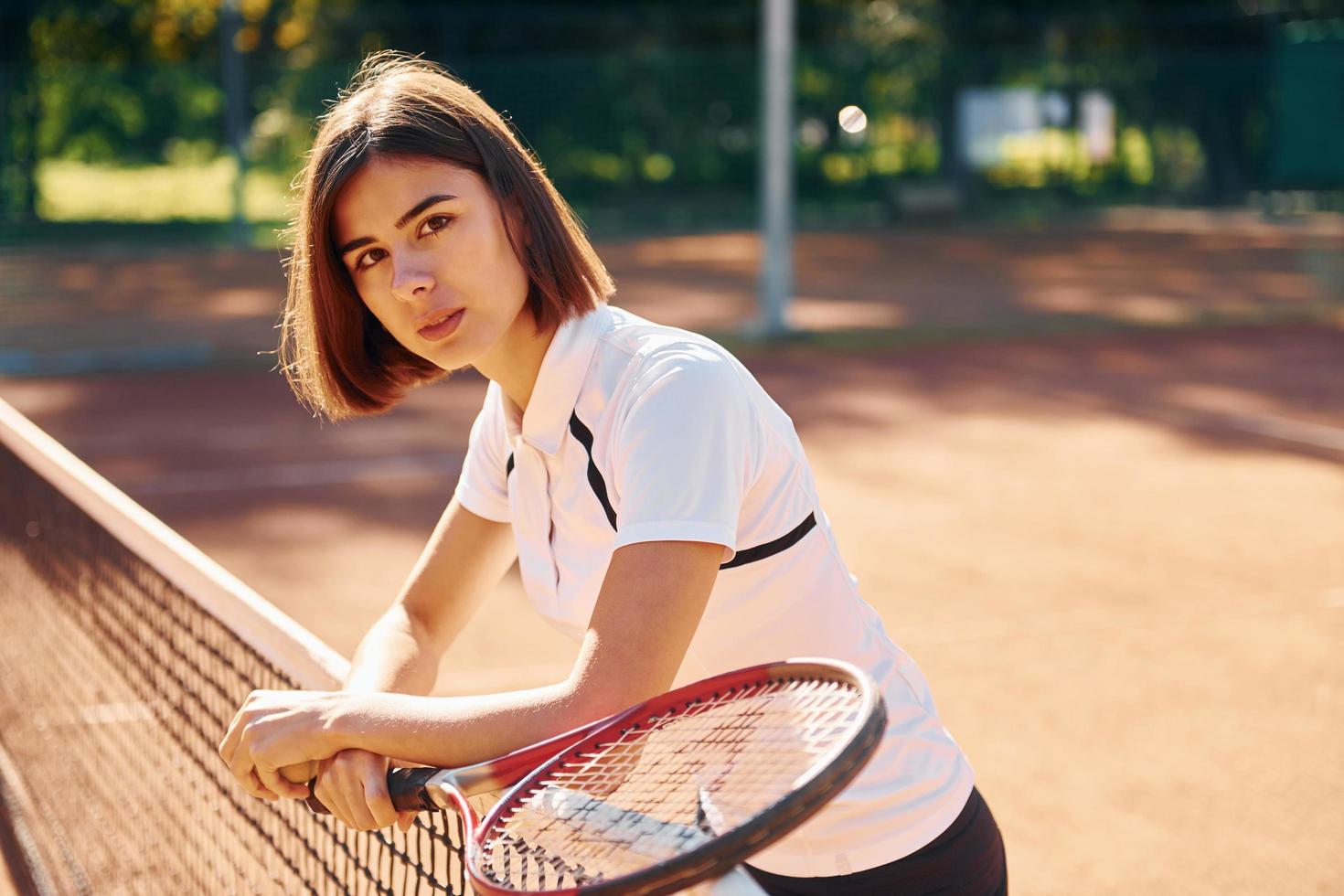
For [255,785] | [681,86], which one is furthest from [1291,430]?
[681,86]

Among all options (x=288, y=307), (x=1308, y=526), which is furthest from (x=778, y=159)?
(x=288, y=307)

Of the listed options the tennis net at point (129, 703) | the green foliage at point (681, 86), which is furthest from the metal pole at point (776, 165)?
the tennis net at point (129, 703)

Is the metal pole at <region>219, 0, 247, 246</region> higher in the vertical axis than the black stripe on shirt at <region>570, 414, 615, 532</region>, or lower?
higher

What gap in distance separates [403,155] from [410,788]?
69cm

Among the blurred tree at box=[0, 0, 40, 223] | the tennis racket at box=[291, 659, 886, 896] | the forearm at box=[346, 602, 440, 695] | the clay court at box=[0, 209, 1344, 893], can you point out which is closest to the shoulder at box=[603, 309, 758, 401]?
the tennis racket at box=[291, 659, 886, 896]

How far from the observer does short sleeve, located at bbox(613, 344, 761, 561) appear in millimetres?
1480

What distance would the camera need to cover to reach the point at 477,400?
34.3 ft

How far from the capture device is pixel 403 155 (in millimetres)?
1665

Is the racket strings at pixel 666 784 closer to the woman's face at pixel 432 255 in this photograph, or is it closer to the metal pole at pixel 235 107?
the woman's face at pixel 432 255

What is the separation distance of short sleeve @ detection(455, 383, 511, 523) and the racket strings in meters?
0.62

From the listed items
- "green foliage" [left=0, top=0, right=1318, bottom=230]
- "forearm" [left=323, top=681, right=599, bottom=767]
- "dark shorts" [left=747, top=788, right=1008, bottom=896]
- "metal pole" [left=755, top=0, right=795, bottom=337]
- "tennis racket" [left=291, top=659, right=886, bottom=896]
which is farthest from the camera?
"green foliage" [left=0, top=0, right=1318, bottom=230]

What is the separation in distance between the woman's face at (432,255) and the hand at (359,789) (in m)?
0.48

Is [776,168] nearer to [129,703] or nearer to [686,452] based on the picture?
[129,703]

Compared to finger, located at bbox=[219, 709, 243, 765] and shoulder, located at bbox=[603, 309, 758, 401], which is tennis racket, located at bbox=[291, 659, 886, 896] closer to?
finger, located at bbox=[219, 709, 243, 765]
